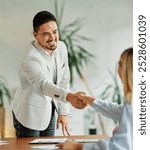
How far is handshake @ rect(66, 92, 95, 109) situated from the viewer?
1719mm

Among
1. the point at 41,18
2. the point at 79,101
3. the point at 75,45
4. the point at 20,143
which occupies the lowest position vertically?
the point at 20,143

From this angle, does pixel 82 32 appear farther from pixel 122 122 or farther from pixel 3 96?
pixel 122 122

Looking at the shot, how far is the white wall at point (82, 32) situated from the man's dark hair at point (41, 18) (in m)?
0.02

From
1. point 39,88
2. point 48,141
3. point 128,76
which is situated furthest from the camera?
point 39,88

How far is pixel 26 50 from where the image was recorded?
1.75 metres

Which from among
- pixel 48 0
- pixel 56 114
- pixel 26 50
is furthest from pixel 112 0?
pixel 56 114

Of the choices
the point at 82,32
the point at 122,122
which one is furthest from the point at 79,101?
the point at 122,122

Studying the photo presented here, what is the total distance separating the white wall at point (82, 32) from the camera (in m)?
1.73

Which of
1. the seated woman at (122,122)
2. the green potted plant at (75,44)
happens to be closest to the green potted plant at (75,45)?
the green potted plant at (75,44)

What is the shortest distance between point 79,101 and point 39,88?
0.18m

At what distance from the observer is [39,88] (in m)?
1.70

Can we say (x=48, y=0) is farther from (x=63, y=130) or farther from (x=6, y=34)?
(x=63, y=130)

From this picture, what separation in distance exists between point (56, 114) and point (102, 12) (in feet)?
1.60

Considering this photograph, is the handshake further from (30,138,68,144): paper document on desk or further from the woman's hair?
the woman's hair
